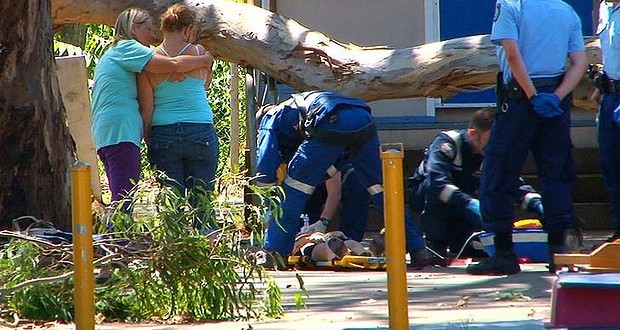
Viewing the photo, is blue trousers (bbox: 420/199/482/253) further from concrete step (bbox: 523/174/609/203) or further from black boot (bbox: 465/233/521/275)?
concrete step (bbox: 523/174/609/203)

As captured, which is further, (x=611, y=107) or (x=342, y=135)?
(x=342, y=135)

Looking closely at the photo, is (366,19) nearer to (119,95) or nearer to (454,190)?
(454,190)

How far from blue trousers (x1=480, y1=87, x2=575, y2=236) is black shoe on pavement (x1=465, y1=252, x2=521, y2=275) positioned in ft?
0.56

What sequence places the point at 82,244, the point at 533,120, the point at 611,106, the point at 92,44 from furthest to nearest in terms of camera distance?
the point at 92,44
the point at 611,106
the point at 533,120
the point at 82,244

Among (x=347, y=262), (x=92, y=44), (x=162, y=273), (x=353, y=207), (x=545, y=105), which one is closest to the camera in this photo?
(x=162, y=273)

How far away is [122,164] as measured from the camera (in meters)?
8.69

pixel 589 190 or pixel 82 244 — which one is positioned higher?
pixel 82 244

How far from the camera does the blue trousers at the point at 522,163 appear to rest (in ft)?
26.3

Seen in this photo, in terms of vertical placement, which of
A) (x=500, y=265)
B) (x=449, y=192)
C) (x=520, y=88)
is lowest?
(x=500, y=265)

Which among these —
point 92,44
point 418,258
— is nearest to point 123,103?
point 418,258

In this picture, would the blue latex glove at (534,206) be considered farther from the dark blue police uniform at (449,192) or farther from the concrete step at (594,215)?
the concrete step at (594,215)

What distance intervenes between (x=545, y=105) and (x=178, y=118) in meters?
2.41

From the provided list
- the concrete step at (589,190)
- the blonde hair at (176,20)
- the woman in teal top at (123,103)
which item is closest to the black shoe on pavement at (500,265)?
the woman in teal top at (123,103)

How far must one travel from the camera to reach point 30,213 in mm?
7465
